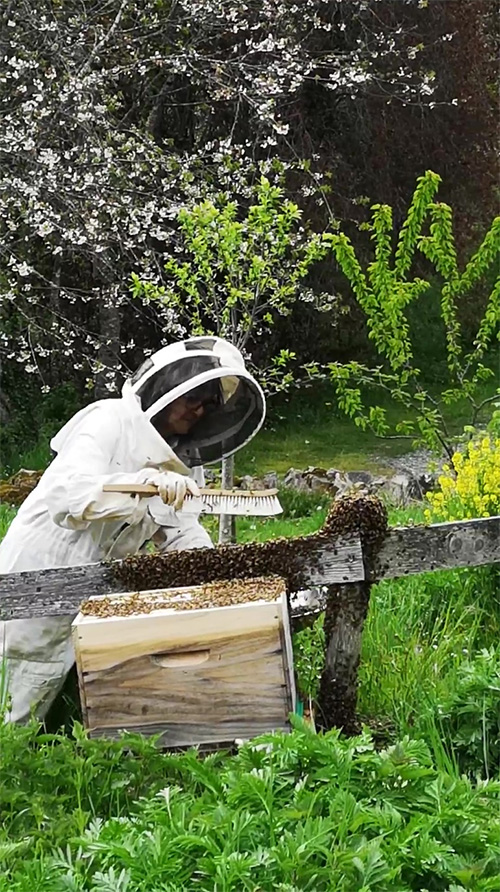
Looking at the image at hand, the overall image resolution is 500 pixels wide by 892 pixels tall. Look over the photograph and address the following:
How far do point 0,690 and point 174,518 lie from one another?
806 mm

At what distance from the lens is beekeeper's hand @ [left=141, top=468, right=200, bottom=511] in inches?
112

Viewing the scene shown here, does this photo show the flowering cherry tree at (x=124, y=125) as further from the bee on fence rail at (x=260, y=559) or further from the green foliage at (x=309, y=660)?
the bee on fence rail at (x=260, y=559)

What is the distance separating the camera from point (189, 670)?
243 centimetres

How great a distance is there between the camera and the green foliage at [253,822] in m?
1.68

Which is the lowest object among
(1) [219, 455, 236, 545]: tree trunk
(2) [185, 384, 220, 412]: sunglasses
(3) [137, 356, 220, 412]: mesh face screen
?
(1) [219, 455, 236, 545]: tree trunk

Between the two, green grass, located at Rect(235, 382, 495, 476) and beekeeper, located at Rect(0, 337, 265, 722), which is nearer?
beekeeper, located at Rect(0, 337, 265, 722)

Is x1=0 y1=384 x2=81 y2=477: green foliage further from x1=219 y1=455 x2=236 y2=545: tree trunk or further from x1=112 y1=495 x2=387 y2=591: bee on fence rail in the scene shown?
x1=112 y1=495 x2=387 y2=591: bee on fence rail

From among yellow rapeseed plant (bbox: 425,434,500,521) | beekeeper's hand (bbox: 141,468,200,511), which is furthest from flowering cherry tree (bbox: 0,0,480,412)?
beekeeper's hand (bbox: 141,468,200,511)

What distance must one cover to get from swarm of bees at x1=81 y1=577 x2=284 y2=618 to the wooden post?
24 cm

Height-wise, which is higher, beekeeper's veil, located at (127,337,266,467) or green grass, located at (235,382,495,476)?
beekeeper's veil, located at (127,337,266,467)

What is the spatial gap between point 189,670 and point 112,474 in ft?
2.41

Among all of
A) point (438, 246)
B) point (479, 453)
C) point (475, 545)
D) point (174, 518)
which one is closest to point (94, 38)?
point (438, 246)

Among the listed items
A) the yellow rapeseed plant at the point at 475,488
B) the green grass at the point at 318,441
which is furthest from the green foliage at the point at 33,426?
the yellow rapeseed plant at the point at 475,488

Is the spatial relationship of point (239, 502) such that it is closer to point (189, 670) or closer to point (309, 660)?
point (309, 660)
